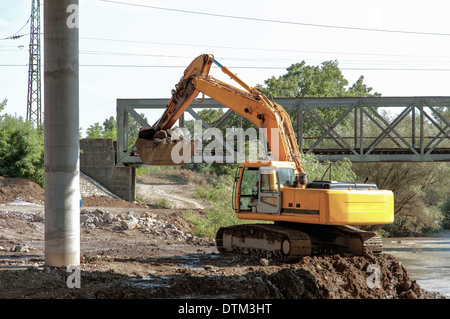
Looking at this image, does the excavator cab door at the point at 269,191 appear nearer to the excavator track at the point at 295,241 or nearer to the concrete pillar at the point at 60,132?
the excavator track at the point at 295,241

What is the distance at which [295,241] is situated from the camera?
14578 millimetres

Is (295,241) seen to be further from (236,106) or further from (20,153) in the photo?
(20,153)

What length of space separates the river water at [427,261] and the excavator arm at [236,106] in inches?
223

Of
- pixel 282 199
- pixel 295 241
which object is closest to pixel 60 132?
pixel 282 199

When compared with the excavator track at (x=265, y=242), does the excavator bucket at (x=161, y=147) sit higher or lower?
higher

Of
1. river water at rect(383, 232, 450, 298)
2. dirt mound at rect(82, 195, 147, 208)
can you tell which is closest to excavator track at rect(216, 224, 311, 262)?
river water at rect(383, 232, 450, 298)

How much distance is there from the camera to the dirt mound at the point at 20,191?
30609 millimetres

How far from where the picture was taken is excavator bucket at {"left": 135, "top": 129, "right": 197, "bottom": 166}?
705 inches

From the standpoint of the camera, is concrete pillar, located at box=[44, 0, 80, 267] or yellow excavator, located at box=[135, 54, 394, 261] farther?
yellow excavator, located at box=[135, 54, 394, 261]

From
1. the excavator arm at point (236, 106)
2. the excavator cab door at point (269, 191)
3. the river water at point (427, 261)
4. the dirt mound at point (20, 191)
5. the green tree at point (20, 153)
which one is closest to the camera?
the excavator cab door at point (269, 191)

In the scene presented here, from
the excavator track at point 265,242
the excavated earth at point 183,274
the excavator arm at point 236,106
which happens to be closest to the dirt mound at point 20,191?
the excavated earth at point 183,274

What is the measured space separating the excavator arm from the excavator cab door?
71cm

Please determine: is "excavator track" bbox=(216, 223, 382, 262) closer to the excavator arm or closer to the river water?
the excavator arm
